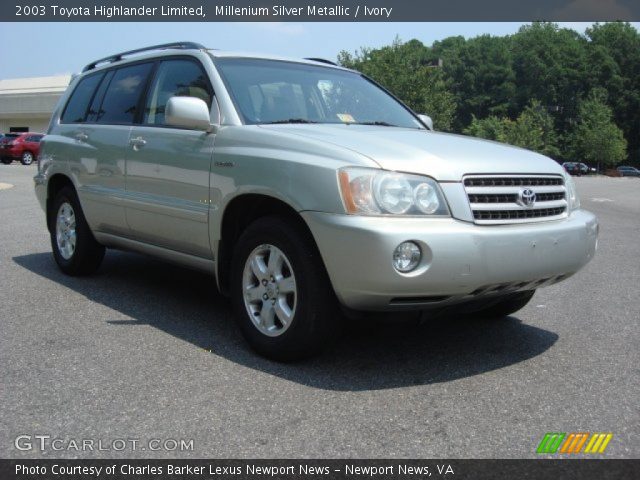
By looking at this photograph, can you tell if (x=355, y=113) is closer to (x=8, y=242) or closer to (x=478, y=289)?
(x=478, y=289)

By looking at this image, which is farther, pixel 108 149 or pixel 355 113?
pixel 108 149

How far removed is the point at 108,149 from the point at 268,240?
2.24 metres

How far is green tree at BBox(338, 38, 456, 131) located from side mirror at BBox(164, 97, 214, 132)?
53773 mm

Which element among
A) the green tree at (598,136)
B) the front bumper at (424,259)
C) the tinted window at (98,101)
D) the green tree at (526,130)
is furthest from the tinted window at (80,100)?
the green tree at (598,136)

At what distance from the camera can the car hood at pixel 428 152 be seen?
147 inches

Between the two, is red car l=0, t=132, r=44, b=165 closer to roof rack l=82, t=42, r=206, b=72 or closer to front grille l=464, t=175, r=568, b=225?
roof rack l=82, t=42, r=206, b=72

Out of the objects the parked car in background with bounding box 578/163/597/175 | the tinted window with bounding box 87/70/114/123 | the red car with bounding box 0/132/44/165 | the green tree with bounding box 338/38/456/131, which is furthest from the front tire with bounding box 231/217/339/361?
the parked car in background with bounding box 578/163/597/175

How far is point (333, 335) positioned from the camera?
→ 13.0 feet

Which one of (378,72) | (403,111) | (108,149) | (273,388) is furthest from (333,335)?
(378,72)

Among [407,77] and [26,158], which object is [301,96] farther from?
[407,77]

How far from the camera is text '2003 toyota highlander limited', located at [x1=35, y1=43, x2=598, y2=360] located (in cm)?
362

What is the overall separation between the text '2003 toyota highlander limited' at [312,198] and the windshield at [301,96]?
0.05 ft

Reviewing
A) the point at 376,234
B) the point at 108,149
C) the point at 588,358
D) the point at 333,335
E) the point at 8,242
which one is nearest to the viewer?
the point at 376,234
